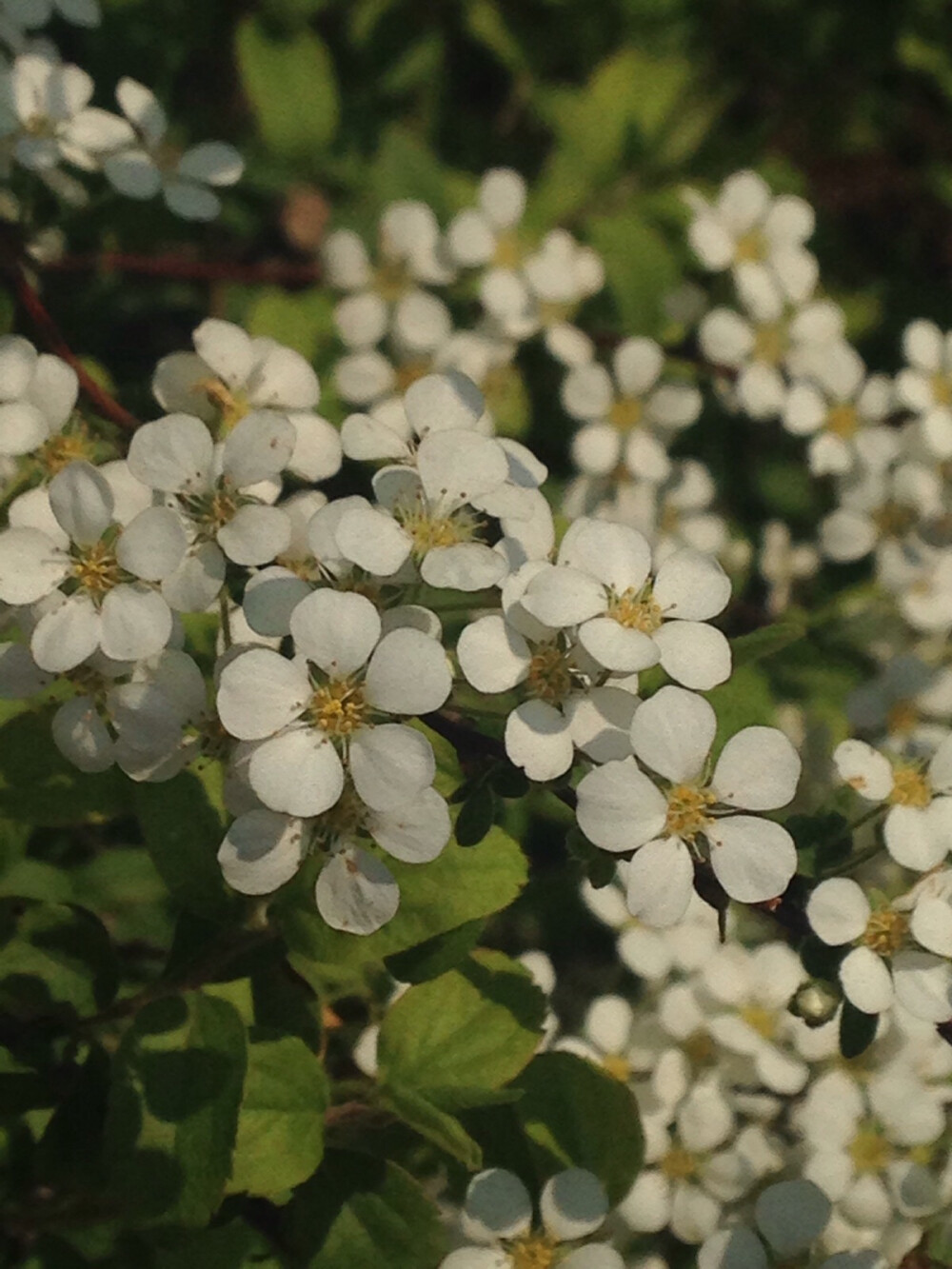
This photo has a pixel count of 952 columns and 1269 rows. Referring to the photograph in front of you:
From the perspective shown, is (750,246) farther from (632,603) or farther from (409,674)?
(409,674)

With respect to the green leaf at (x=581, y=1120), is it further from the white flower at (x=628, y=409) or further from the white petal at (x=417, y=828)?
the white flower at (x=628, y=409)

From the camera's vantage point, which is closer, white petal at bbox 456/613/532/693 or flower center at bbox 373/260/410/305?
white petal at bbox 456/613/532/693

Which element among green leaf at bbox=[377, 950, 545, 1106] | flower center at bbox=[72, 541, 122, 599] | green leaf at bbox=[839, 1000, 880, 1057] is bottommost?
green leaf at bbox=[377, 950, 545, 1106]

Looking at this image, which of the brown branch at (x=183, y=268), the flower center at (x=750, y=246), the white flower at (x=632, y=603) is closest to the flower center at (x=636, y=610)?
the white flower at (x=632, y=603)

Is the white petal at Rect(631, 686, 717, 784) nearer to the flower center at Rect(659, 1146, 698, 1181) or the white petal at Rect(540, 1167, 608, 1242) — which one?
the white petal at Rect(540, 1167, 608, 1242)

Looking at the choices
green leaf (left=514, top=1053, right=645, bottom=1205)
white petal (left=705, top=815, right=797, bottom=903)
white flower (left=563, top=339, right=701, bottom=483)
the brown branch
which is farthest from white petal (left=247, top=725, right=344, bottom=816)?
white flower (left=563, top=339, right=701, bottom=483)

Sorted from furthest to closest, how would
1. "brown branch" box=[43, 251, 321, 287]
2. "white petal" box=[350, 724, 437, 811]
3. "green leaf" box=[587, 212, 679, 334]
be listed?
1. "green leaf" box=[587, 212, 679, 334]
2. "brown branch" box=[43, 251, 321, 287]
3. "white petal" box=[350, 724, 437, 811]

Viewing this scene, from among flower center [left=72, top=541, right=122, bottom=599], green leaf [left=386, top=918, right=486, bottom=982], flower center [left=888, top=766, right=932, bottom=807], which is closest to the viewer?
flower center [left=72, top=541, right=122, bottom=599]
